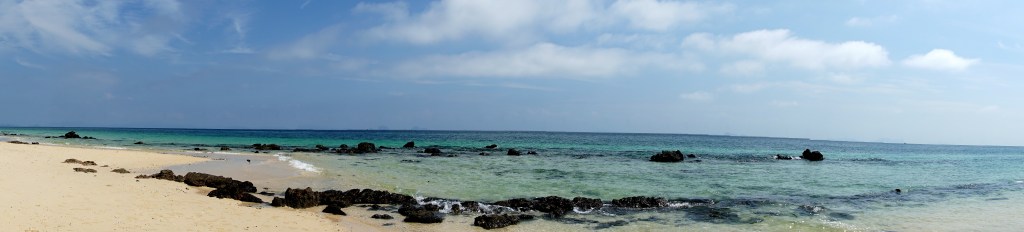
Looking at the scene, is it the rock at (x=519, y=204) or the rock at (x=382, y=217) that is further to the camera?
the rock at (x=519, y=204)

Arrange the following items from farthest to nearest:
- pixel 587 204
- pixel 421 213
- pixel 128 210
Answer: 1. pixel 587 204
2. pixel 421 213
3. pixel 128 210

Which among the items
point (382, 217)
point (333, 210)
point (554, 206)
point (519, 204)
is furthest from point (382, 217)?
point (554, 206)

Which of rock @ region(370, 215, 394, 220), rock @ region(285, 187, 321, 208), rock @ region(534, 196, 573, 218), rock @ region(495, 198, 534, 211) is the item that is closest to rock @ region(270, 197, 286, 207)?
rock @ region(285, 187, 321, 208)

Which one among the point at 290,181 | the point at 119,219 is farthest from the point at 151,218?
the point at 290,181

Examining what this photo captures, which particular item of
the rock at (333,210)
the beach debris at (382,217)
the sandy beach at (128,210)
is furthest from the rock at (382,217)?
the rock at (333,210)

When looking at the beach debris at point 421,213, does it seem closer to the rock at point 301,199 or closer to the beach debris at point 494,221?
the beach debris at point 494,221

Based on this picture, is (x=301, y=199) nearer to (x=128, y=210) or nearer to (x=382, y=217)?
(x=382, y=217)

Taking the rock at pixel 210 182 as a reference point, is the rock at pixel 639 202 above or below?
below

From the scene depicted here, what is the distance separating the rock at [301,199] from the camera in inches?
618

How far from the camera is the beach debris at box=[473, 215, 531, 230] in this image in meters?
13.6

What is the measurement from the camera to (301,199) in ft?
51.8

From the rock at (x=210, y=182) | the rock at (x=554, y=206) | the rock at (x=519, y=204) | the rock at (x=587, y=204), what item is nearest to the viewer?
the rock at (x=554, y=206)

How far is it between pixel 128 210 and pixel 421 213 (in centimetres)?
666

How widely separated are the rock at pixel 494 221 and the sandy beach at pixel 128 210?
2422 mm
